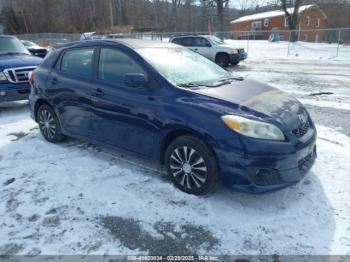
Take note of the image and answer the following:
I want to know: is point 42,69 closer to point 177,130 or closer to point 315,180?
point 177,130

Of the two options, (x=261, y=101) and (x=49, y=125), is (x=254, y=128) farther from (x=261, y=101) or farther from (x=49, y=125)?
(x=49, y=125)

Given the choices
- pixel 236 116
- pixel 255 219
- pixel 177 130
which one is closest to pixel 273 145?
pixel 236 116

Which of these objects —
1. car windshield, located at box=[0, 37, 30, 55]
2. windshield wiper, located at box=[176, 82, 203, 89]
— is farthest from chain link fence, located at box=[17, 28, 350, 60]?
windshield wiper, located at box=[176, 82, 203, 89]

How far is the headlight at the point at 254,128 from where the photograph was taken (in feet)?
10.7

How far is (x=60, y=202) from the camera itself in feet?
12.1

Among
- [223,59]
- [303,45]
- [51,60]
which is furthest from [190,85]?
[303,45]

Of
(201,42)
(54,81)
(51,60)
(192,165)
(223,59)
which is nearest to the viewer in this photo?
(192,165)

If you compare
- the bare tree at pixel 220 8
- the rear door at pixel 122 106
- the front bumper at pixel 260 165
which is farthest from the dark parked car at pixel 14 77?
the bare tree at pixel 220 8

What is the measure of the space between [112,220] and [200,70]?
2333 millimetres

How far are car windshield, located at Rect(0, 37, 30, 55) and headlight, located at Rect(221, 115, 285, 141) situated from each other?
7556mm

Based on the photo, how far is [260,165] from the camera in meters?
3.23

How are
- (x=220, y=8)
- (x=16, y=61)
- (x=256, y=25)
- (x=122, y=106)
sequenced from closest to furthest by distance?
(x=122, y=106) < (x=16, y=61) < (x=220, y=8) < (x=256, y=25)

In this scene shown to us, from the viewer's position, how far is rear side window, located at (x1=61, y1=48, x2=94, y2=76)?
15.2ft

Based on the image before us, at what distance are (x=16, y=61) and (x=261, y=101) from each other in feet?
21.2
